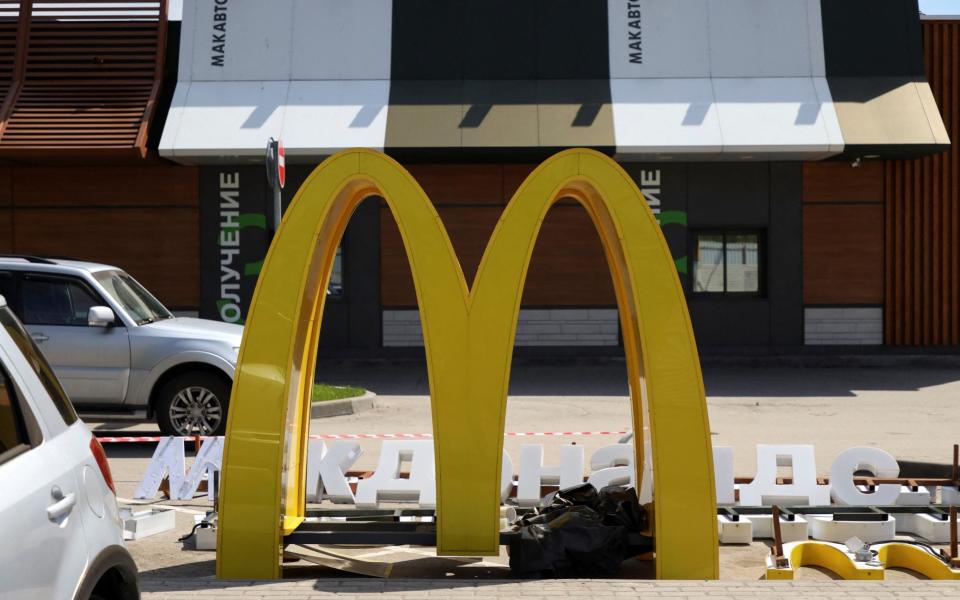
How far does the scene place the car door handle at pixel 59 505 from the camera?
3.58 metres

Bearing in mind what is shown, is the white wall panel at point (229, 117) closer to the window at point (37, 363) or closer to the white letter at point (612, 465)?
the white letter at point (612, 465)

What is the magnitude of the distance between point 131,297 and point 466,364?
7049 mm

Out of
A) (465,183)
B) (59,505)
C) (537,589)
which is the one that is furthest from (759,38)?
(59,505)

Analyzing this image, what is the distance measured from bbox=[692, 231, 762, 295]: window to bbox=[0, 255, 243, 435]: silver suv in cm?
1163

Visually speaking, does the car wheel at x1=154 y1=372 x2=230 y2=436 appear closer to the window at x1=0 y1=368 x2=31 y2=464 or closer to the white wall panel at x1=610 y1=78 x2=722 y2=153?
the window at x1=0 y1=368 x2=31 y2=464

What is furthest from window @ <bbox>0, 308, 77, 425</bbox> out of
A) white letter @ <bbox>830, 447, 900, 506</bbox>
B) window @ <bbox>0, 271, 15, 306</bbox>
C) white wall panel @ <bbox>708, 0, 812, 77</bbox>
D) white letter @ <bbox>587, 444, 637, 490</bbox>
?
white wall panel @ <bbox>708, 0, 812, 77</bbox>

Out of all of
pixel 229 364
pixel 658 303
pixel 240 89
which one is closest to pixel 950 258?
pixel 240 89

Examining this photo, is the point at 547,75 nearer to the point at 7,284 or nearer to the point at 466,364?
the point at 7,284

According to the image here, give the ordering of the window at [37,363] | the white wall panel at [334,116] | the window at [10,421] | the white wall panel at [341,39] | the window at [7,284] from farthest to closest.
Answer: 1. the white wall panel at [341,39]
2. the white wall panel at [334,116]
3. the window at [7,284]
4. the window at [37,363]
5. the window at [10,421]

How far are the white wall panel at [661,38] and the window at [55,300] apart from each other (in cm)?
1143

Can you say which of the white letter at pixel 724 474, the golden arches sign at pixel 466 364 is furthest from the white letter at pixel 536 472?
the golden arches sign at pixel 466 364

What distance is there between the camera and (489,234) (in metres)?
21.7

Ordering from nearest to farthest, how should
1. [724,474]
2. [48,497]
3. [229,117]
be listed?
1. [48,497]
2. [724,474]
3. [229,117]

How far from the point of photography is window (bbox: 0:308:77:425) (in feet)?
13.2
